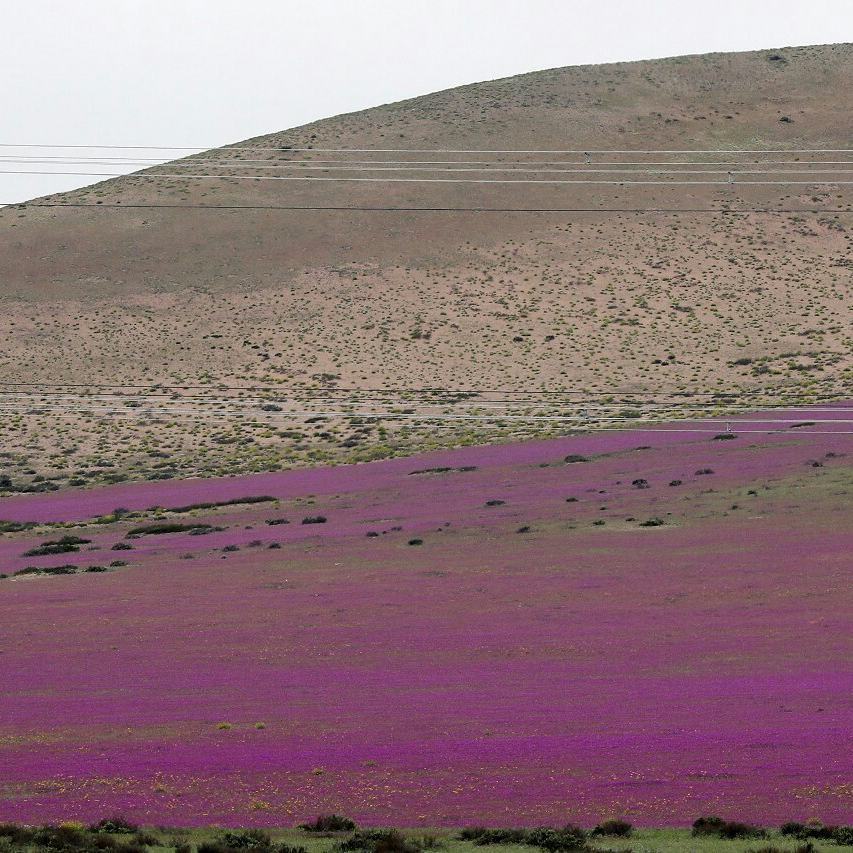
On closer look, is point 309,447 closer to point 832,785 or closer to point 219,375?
point 219,375

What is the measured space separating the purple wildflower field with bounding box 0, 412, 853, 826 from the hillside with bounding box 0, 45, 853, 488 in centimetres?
1863

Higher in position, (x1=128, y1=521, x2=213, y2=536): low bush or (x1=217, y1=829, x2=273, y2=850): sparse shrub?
(x1=217, y1=829, x2=273, y2=850): sparse shrub

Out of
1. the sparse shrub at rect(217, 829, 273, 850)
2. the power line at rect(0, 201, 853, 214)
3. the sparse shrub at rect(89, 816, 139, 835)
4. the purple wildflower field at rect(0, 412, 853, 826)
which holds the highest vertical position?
the power line at rect(0, 201, 853, 214)

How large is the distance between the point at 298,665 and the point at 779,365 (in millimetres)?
55115

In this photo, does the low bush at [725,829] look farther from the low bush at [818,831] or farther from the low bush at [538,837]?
the low bush at [538,837]

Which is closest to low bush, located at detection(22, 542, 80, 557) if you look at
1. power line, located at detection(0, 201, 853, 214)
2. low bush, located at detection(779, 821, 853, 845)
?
low bush, located at detection(779, 821, 853, 845)

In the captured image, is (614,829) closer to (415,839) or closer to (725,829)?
(725,829)

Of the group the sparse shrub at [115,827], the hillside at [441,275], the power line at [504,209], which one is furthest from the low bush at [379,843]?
the power line at [504,209]

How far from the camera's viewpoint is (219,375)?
84375 mm

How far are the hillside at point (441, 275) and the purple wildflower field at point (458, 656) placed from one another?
18.6m

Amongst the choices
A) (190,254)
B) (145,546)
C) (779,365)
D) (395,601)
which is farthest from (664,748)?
(190,254)

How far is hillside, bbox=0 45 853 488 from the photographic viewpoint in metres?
75.9

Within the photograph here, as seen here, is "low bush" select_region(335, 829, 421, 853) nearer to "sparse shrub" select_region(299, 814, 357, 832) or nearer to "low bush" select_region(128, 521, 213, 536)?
"sparse shrub" select_region(299, 814, 357, 832)

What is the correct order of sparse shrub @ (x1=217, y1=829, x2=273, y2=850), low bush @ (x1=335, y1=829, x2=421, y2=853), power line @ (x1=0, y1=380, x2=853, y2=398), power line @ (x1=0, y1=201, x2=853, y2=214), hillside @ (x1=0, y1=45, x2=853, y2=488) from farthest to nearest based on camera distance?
power line @ (x1=0, y1=201, x2=853, y2=214)
hillside @ (x1=0, y1=45, x2=853, y2=488)
power line @ (x1=0, y1=380, x2=853, y2=398)
sparse shrub @ (x1=217, y1=829, x2=273, y2=850)
low bush @ (x1=335, y1=829, x2=421, y2=853)
